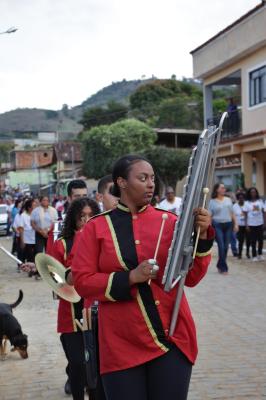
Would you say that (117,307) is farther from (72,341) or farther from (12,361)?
(12,361)

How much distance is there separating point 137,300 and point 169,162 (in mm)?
36741

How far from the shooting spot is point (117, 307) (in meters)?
3.24

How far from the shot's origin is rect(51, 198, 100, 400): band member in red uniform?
4820 millimetres

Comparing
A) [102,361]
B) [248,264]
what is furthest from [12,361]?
[248,264]

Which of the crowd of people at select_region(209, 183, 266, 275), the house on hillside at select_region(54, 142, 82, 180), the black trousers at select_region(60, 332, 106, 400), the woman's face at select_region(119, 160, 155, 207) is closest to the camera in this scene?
the woman's face at select_region(119, 160, 155, 207)

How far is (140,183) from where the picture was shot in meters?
3.34

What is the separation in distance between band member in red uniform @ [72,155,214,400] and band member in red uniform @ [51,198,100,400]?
145 cm

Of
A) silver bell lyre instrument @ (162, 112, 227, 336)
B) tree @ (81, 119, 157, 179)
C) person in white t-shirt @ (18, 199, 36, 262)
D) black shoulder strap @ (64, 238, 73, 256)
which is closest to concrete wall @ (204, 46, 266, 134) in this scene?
person in white t-shirt @ (18, 199, 36, 262)

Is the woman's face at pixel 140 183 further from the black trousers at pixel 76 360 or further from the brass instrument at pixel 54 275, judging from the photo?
the black trousers at pixel 76 360

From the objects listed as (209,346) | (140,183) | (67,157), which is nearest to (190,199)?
(140,183)

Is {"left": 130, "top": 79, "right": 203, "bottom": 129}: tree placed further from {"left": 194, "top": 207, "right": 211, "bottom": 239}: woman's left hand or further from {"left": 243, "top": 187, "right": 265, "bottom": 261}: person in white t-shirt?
{"left": 194, "top": 207, "right": 211, "bottom": 239}: woman's left hand

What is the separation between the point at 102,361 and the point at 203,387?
2.77 metres

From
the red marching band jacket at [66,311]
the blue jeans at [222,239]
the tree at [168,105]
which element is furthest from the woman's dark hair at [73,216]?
the tree at [168,105]

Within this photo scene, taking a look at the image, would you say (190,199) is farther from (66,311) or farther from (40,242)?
(40,242)
